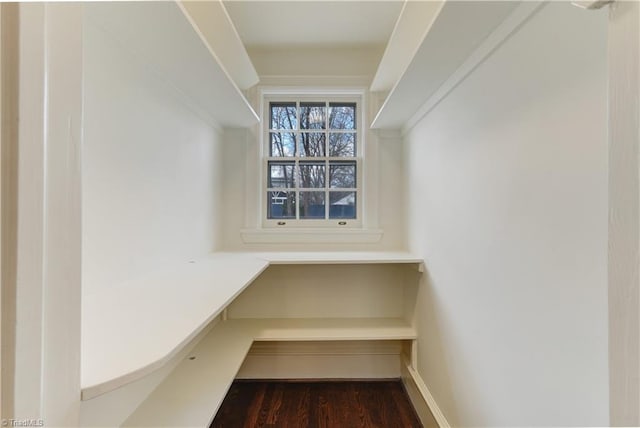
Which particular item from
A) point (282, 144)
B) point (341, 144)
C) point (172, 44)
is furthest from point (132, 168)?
point (341, 144)

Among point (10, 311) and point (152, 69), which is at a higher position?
point (152, 69)

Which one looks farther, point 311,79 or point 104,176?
point 311,79

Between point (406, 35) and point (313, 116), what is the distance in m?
1.11

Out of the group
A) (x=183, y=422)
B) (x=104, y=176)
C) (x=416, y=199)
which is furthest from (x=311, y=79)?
(x=183, y=422)

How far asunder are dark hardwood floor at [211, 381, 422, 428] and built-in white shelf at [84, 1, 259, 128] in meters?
1.93

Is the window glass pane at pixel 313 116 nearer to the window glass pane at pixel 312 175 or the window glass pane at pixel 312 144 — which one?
the window glass pane at pixel 312 144

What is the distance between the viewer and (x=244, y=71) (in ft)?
6.48

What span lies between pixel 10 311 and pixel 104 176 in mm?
778

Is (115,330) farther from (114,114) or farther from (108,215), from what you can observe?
(114,114)

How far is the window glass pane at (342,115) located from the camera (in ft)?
8.16

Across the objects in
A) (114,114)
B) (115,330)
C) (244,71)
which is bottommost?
(115,330)

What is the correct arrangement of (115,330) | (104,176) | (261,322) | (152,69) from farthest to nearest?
(261,322) < (152,69) < (104,176) < (115,330)

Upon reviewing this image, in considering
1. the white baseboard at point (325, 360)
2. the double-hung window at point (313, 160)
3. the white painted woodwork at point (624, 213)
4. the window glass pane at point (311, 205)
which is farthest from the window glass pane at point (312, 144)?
the white painted woodwork at point (624, 213)

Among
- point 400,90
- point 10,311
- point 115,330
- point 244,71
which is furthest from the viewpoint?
point 244,71
